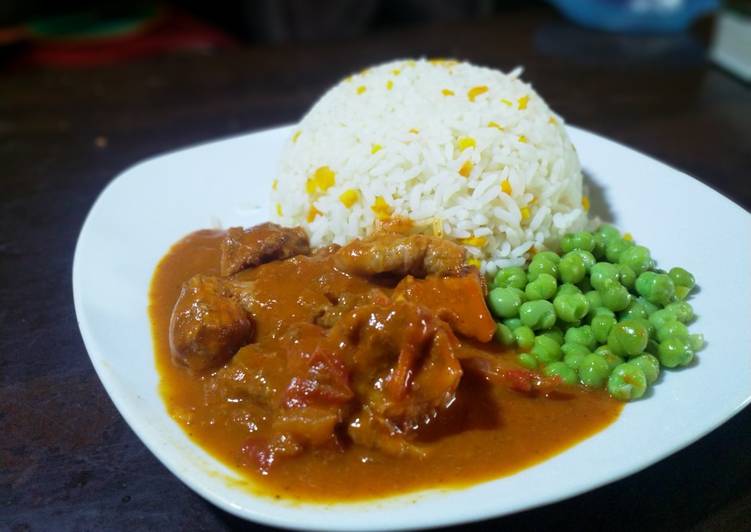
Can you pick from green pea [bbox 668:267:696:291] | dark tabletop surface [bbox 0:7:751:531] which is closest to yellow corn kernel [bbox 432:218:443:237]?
green pea [bbox 668:267:696:291]

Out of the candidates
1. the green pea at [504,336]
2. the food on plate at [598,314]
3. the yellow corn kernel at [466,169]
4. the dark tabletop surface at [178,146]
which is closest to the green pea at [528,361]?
the food on plate at [598,314]

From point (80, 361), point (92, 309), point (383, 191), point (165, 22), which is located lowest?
point (165, 22)

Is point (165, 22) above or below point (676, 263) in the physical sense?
below

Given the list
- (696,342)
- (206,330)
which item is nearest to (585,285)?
(696,342)

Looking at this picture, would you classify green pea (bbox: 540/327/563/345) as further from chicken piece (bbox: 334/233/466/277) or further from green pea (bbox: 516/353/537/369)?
chicken piece (bbox: 334/233/466/277)

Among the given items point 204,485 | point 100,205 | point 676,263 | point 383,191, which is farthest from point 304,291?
point 676,263

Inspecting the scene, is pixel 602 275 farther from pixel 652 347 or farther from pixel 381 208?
pixel 381 208

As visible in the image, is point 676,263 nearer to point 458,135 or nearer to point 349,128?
point 458,135

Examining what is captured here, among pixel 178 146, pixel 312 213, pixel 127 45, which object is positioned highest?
pixel 312 213
